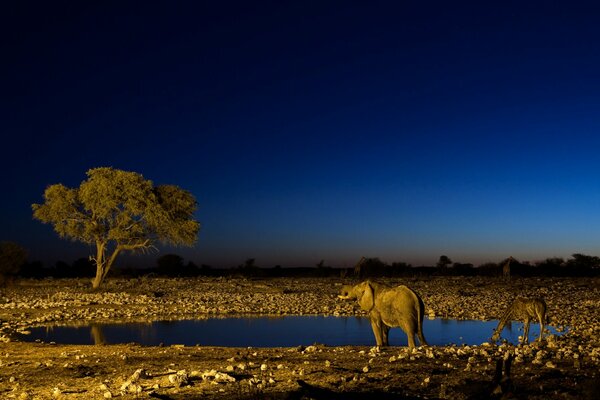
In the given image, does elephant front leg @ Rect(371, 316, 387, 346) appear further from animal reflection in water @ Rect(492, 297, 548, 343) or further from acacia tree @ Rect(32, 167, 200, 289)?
acacia tree @ Rect(32, 167, 200, 289)

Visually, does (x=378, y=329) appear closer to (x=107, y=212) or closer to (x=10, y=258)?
(x=107, y=212)

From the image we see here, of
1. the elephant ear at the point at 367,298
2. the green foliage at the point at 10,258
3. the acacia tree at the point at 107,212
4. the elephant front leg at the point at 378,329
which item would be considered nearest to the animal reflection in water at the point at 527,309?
the elephant front leg at the point at 378,329

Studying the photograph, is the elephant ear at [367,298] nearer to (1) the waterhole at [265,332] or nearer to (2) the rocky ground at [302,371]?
(2) the rocky ground at [302,371]

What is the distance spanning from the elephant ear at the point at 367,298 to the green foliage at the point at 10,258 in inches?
1471

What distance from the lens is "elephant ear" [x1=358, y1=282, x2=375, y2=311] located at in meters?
15.2

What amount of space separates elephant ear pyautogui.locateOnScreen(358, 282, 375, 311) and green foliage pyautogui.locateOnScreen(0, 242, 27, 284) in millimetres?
37368

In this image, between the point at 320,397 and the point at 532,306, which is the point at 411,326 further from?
the point at 320,397

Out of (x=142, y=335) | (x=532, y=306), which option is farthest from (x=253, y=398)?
(x=142, y=335)

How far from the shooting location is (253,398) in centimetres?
833

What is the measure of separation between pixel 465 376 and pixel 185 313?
58.1 ft

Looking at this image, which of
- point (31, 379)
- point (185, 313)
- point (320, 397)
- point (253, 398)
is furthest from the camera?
point (185, 313)

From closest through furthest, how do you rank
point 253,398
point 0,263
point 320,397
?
point 320,397 → point 253,398 → point 0,263

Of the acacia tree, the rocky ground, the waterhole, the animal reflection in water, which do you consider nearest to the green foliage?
the acacia tree

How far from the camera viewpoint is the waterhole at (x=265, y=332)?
59.0 ft
